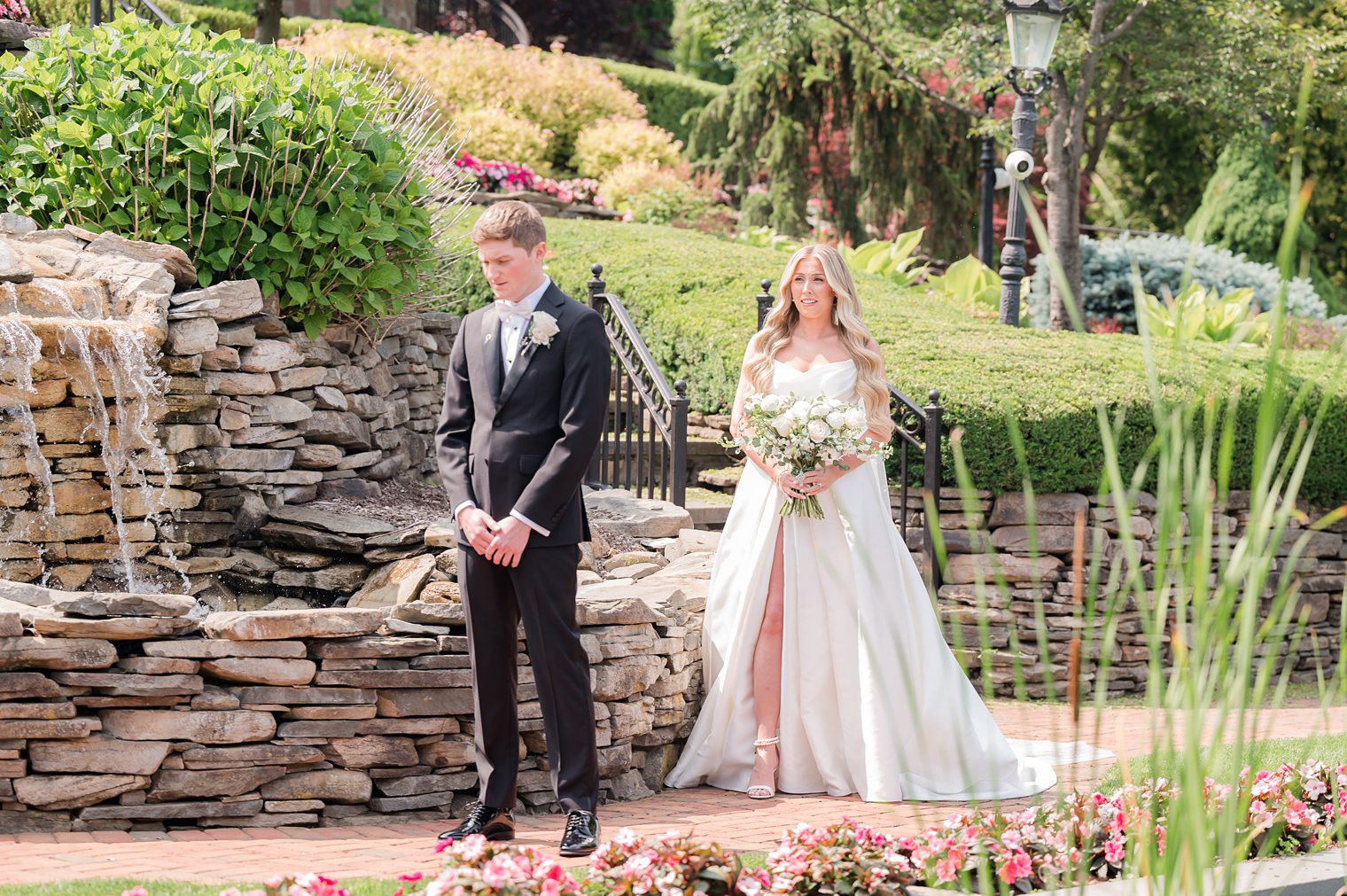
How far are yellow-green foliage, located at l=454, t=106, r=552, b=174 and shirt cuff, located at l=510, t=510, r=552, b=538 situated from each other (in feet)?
38.2

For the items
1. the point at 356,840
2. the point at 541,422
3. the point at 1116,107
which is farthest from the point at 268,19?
the point at 356,840

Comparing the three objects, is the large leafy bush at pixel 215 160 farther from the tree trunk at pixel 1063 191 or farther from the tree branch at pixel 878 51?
the tree branch at pixel 878 51

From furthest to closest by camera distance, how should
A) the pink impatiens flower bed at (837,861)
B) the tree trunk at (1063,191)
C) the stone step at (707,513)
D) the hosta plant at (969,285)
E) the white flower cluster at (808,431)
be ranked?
the hosta plant at (969,285) < the tree trunk at (1063,191) < the stone step at (707,513) < the white flower cluster at (808,431) < the pink impatiens flower bed at (837,861)

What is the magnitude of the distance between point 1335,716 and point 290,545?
5440 mm

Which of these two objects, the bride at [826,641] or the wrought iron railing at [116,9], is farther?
the wrought iron railing at [116,9]

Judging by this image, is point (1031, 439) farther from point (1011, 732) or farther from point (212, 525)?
point (212, 525)

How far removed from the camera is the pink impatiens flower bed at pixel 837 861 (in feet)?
9.96

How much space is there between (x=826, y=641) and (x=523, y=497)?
1669 mm

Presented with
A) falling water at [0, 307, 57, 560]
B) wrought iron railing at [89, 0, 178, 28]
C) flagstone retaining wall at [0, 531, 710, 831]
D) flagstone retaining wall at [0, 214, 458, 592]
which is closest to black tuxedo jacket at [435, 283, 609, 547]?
flagstone retaining wall at [0, 531, 710, 831]

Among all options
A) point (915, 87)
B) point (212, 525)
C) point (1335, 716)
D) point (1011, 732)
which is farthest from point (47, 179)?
point (915, 87)

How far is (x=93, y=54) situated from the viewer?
21.3 feet

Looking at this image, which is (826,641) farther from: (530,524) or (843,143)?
(843,143)

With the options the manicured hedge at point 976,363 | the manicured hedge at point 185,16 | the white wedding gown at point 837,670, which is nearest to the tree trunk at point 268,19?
the manicured hedge at point 185,16

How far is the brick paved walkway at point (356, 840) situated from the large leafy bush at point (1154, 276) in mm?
10607
